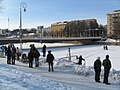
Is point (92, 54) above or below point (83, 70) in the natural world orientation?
below

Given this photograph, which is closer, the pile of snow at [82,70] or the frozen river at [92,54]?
the pile of snow at [82,70]

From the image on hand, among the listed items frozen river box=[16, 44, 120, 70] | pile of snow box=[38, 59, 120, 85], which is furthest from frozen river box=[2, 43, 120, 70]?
pile of snow box=[38, 59, 120, 85]

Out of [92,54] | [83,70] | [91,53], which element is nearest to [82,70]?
[83,70]

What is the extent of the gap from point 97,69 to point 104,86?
59.0 inches

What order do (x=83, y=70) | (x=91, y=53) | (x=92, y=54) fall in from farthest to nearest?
(x=91, y=53) → (x=92, y=54) → (x=83, y=70)

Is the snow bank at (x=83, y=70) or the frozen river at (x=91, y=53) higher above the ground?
the snow bank at (x=83, y=70)

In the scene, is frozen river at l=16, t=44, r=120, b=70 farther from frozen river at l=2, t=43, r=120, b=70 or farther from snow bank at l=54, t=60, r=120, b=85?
snow bank at l=54, t=60, r=120, b=85

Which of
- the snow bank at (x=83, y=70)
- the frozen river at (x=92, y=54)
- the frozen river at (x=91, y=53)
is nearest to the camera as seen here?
the snow bank at (x=83, y=70)

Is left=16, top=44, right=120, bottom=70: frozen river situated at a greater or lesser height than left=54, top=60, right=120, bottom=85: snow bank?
lesser

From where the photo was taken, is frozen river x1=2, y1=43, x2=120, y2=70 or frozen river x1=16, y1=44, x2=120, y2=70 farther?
frozen river x1=2, y1=43, x2=120, y2=70

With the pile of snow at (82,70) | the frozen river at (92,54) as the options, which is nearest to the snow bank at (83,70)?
the pile of snow at (82,70)

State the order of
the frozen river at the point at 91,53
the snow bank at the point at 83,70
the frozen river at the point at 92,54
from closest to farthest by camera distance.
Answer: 1. the snow bank at the point at 83,70
2. the frozen river at the point at 92,54
3. the frozen river at the point at 91,53

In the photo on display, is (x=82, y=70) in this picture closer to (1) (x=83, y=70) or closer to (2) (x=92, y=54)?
(1) (x=83, y=70)

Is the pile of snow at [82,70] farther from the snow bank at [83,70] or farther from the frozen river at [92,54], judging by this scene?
the frozen river at [92,54]
